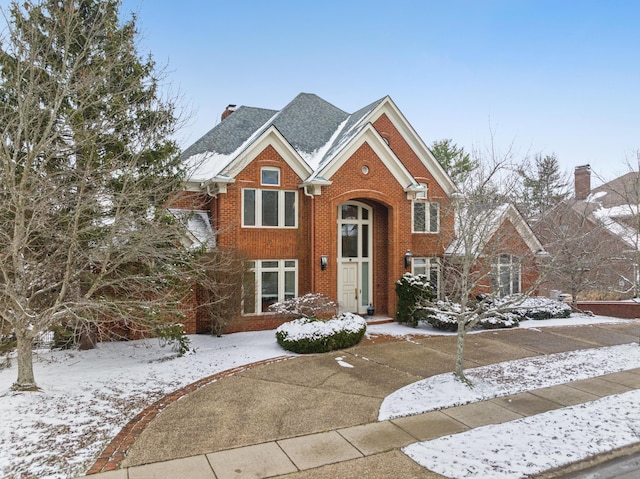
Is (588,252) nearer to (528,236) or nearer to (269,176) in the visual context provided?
(528,236)

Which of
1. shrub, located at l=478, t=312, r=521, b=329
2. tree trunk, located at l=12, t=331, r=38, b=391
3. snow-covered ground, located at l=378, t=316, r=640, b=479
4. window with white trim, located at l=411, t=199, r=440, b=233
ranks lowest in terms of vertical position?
snow-covered ground, located at l=378, t=316, r=640, b=479

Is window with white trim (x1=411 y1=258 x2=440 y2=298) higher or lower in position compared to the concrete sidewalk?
higher

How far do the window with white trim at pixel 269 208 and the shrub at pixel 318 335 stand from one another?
4.03 m

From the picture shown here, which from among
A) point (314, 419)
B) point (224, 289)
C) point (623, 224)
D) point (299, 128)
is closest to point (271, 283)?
point (224, 289)

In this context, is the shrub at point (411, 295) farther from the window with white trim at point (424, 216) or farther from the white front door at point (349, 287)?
the window with white trim at point (424, 216)

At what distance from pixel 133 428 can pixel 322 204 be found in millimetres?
9519

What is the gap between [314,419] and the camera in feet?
20.6

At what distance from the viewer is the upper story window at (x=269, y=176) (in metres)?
13.7

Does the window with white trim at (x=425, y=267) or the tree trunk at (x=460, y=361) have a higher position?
the window with white trim at (x=425, y=267)

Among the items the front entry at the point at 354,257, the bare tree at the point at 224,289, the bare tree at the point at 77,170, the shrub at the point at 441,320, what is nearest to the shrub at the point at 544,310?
the shrub at the point at 441,320

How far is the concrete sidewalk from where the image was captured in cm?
484

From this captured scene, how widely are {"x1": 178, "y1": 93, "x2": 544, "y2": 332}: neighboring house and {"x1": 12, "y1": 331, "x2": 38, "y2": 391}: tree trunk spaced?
5355 millimetres

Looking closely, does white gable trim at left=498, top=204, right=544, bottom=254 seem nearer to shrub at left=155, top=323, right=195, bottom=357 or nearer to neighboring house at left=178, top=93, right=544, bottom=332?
neighboring house at left=178, top=93, right=544, bottom=332

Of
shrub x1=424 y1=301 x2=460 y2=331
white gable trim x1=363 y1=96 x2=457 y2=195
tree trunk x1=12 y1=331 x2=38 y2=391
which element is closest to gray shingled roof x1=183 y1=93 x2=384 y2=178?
white gable trim x1=363 y1=96 x2=457 y2=195
